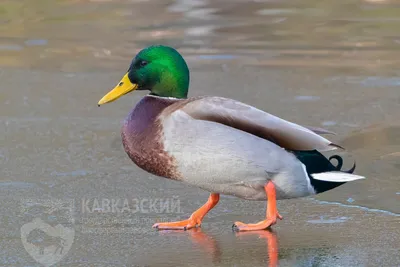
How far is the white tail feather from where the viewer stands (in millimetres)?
4457

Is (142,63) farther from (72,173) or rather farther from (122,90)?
(72,173)

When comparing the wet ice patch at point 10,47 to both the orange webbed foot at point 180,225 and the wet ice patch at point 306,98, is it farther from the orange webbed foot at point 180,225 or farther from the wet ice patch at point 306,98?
the orange webbed foot at point 180,225

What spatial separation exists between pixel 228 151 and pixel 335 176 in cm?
53

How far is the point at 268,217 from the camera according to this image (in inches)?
174

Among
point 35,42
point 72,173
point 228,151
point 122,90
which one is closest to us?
point 228,151

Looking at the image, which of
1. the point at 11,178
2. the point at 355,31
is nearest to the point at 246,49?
the point at 355,31

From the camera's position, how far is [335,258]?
3.92 meters

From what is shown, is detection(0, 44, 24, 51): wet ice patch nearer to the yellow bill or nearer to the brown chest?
the yellow bill

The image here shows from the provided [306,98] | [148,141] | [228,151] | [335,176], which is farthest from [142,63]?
[306,98]

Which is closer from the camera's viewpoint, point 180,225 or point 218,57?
point 180,225

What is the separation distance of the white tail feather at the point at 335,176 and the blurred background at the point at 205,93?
0.63ft

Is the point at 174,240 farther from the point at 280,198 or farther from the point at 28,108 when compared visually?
the point at 28,108

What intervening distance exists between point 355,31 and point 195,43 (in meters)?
1.78

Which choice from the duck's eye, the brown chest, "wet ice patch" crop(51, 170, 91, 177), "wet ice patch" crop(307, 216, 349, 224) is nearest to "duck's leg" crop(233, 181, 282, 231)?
"wet ice patch" crop(307, 216, 349, 224)
